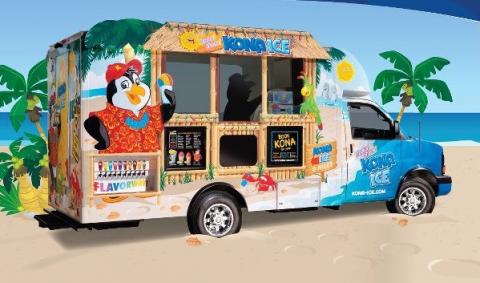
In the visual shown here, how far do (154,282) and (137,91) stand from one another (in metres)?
2.53

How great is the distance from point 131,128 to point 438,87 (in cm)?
990

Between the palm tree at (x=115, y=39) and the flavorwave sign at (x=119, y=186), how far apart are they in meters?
1.20

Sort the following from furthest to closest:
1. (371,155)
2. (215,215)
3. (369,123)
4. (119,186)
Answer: (369,123)
(371,155)
(215,215)
(119,186)

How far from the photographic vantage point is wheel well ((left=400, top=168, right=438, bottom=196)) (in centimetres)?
1018

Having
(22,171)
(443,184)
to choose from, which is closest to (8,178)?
(22,171)

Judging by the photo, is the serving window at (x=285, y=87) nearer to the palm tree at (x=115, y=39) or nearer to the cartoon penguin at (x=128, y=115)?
the cartoon penguin at (x=128, y=115)

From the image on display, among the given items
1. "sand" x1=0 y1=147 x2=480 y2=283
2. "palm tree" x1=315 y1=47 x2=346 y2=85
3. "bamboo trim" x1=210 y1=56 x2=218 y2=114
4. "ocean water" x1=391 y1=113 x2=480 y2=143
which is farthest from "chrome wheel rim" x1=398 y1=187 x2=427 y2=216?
"ocean water" x1=391 y1=113 x2=480 y2=143

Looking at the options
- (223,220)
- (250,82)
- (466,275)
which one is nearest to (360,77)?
(250,82)

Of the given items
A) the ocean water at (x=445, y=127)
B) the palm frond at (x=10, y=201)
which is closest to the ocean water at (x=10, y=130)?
the ocean water at (x=445, y=127)

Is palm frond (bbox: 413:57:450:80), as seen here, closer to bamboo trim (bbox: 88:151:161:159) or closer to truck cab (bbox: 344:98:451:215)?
truck cab (bbox: 344:98:451:215)

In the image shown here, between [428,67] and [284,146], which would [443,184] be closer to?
[284,146]

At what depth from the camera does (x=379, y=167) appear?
32.4ft

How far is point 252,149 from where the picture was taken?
8.68 metres

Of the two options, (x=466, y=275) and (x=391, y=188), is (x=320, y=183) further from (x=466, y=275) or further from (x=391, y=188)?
(x=466, y=275)
